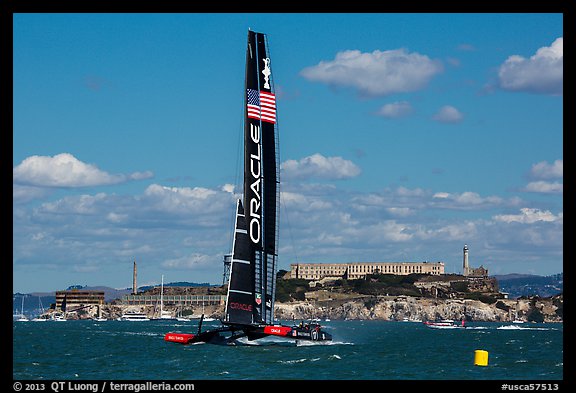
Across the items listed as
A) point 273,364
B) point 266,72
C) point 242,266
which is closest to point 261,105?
point 266,72

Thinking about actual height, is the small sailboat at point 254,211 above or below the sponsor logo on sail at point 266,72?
below

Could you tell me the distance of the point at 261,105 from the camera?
7575 centimetres

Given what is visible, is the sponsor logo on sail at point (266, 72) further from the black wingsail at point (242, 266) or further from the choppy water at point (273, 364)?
the choppy water at point (273, 364)

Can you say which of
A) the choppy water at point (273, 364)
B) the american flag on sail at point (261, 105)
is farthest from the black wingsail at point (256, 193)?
the choppy water at point (273, 364)

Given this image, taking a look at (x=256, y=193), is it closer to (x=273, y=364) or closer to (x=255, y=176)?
(x=255, y=176)

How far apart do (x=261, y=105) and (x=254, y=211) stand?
7198mm

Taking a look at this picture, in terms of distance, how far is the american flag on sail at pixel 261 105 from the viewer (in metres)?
75.1

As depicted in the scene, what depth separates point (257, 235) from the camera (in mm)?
75938

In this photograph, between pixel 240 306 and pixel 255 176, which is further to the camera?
pixel 240 306

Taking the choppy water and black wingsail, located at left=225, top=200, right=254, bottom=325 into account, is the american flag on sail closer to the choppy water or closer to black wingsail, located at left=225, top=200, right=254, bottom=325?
black wingsail, located at left=225, top=200, right=254, bottom=325

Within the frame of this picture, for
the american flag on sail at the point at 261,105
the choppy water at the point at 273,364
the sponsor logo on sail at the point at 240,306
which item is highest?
the american flag on sail at the point at 261,105
